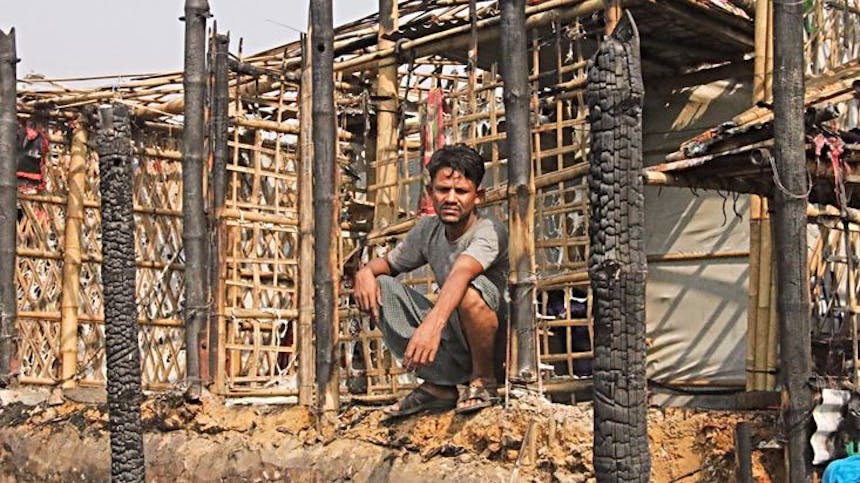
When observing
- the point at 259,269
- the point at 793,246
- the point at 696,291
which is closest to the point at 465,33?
the point at 696,291

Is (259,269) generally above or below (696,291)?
above

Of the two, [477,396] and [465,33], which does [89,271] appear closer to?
[465,33]

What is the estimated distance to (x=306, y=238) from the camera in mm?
9312

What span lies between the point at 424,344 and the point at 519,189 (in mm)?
1246

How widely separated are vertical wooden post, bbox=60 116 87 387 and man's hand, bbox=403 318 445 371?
19.6 feet

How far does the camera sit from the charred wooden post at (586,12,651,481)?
4949 mm

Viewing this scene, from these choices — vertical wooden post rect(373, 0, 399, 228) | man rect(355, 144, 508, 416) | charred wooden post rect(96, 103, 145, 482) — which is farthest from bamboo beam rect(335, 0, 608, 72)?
charred wooden post rect(96, 103, 145, 482)

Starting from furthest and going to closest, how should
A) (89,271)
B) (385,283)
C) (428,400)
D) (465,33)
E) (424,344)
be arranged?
(89,271)
(465,33)
(428,400)
(385,283)
(424,344)

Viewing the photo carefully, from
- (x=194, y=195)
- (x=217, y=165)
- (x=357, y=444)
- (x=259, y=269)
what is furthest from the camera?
(x=259, y=269)

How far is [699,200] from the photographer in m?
9.78

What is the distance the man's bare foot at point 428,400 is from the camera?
7.68 m

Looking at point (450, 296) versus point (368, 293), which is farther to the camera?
point (368, 293)

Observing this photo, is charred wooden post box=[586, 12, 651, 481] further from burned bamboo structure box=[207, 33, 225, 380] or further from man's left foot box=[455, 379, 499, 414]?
burned bamboo structure box=[207, 33, 225, 380]

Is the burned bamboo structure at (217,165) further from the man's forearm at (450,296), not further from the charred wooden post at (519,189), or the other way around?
the man's forearm at (450,296)
